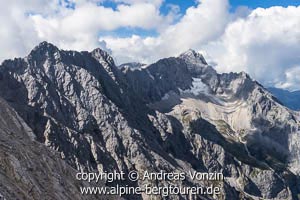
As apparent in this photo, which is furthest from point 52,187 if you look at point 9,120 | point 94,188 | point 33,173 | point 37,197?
point 9,120

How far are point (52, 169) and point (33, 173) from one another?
14392mm

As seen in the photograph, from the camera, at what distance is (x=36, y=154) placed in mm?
92250

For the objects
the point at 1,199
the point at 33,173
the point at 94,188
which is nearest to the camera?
the point at 1,199

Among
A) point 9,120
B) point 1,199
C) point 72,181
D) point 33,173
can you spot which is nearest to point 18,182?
point 33,173

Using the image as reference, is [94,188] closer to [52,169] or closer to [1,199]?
[52,169]

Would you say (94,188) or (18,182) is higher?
(94,188)

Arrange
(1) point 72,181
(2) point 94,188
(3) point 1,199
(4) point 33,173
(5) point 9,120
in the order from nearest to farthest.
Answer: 1. (3) point 1,199
2. (4) point 33,173
3. (1) point 72,181
4. (2) point 94,188
5. (5) point 9,120

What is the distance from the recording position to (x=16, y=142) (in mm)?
87500

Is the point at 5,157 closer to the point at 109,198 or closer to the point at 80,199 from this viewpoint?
the point at 80,199

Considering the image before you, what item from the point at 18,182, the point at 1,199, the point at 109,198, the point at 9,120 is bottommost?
the point at 1,199

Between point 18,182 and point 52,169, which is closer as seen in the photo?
point 18,182

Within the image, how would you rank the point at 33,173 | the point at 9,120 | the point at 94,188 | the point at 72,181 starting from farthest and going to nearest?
the point at 9,120
the point at 94,188
the point at 72,181
the point at 33,173

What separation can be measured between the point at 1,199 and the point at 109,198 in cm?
6066

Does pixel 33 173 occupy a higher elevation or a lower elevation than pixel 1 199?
higher
